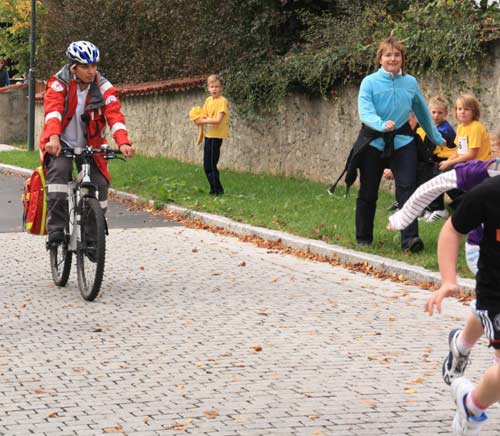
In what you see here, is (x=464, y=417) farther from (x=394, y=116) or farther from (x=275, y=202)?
(x=275, y=202)

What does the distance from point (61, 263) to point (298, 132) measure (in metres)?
10.4

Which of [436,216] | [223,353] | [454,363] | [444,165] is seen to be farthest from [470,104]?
[454,363]

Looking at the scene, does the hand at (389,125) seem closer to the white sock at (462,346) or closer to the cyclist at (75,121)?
the cyclist at (75,121)

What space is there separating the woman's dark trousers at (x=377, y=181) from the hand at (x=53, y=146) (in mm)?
3355

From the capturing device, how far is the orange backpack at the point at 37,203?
32.2 ft

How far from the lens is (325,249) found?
466 inches

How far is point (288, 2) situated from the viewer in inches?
865

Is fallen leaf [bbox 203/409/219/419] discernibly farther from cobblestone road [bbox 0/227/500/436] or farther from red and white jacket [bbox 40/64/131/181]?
red and white jacket [bbox 40/64/131/181]

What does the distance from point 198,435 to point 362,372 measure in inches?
63.2

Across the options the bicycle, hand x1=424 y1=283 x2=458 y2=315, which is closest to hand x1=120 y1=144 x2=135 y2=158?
the bicycle

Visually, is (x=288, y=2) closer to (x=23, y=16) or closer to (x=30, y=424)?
(x=30, y=424)

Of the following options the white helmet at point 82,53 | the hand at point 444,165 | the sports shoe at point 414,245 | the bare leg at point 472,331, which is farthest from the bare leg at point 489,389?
the hand at point 444,165

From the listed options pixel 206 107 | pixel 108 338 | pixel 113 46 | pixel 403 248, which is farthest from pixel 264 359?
pixel 113 46

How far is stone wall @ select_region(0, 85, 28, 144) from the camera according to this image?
36.2m
